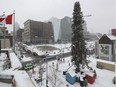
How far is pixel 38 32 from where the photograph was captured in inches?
3971

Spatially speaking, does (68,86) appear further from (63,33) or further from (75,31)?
(63,33)

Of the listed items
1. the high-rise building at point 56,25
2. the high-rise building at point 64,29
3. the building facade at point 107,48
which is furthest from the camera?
the high-rise building at point 64,29

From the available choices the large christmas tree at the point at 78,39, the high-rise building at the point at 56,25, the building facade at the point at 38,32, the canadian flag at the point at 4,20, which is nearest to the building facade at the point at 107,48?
the large christmas tree at the point at 78,39

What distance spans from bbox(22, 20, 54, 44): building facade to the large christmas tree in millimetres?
75158

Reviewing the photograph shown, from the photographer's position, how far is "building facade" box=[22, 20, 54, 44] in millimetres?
96375

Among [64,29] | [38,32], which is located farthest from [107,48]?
[64,29]

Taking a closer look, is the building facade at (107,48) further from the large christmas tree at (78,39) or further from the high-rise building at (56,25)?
the high-rise building at (56,25)

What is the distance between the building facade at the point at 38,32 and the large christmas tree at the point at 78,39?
7516cm

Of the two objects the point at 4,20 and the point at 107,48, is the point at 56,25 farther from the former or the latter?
the point at 4,20

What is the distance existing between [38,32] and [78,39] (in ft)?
261

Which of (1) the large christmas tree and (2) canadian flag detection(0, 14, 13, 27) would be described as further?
(1) the large christmas tree

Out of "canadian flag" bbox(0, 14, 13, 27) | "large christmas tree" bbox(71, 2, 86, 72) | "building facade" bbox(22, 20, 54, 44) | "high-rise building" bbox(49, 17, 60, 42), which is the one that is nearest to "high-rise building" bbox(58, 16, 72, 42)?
"high-rise building" bbox(49, 17, 60, 42)

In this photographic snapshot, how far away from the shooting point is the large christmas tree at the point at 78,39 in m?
23.9

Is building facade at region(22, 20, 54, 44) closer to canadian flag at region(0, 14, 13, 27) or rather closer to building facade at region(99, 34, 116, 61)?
building facade at region(99, 34, 116, 61)
